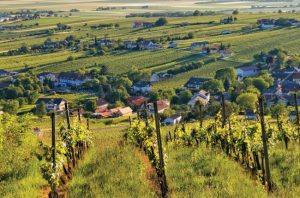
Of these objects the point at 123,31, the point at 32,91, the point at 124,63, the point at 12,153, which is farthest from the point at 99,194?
the point at 123,31

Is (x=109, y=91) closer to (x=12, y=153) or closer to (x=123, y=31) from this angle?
(x=12, y=153)

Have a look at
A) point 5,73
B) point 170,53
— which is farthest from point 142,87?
point 5,73

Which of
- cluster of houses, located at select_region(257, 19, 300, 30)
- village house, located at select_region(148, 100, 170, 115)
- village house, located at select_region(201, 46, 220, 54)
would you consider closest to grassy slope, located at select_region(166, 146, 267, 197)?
village house, located at select_region(148, 100, 170, 115)

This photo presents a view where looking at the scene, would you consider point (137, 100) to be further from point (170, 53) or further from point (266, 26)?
point (266, 26)

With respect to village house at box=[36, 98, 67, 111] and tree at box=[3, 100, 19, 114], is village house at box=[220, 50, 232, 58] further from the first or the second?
tree at box=[3, 100, 19, 114]

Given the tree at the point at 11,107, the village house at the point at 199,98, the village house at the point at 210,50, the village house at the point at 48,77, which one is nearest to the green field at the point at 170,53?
the village house at the point at 210,50

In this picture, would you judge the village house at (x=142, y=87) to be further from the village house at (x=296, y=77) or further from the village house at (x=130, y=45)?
the village house at (x=130, y=45)
